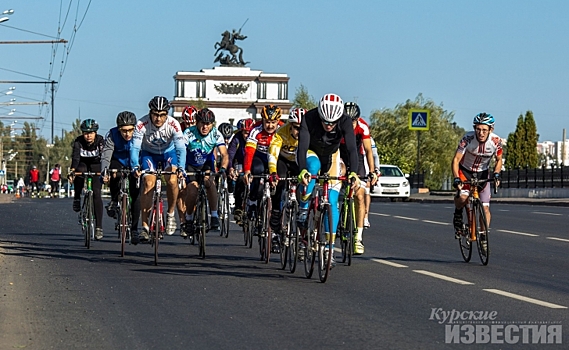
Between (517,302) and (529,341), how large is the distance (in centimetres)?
228

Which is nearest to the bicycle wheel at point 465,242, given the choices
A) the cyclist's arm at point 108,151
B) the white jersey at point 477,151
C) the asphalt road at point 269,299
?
the asphalt road at point 269,299

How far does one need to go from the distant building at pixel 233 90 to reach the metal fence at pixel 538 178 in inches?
3616

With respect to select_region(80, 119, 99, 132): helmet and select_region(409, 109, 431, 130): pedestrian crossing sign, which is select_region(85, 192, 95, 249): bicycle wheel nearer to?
select_region(80, 119, 99, 132): helmet

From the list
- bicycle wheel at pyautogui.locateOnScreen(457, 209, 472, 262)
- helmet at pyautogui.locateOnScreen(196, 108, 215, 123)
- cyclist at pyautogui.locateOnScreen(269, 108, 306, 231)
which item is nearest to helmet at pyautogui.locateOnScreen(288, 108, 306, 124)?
cyclist at pyautogui.locateOnScreen(269, 108, 306, 231)

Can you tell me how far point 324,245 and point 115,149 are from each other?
4.90 metres

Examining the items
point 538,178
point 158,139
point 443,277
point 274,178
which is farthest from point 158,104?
point 538,178

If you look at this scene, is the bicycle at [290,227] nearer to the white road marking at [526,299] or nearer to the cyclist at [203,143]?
the white road marking at [526,299]

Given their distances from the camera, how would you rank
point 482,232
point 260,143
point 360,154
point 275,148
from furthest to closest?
point 260,143, point 360,154, point 482,232, point 275,148

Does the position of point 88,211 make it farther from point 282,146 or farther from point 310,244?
point 310,244

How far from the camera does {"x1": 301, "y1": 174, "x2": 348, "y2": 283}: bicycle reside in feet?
39.4

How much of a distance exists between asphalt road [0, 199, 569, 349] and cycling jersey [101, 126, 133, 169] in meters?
1.17

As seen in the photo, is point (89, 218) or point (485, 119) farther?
point (89, 218)

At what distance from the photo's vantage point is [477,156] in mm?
14945

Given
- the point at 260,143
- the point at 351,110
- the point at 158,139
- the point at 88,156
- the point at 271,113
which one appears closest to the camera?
the point at 351,110
